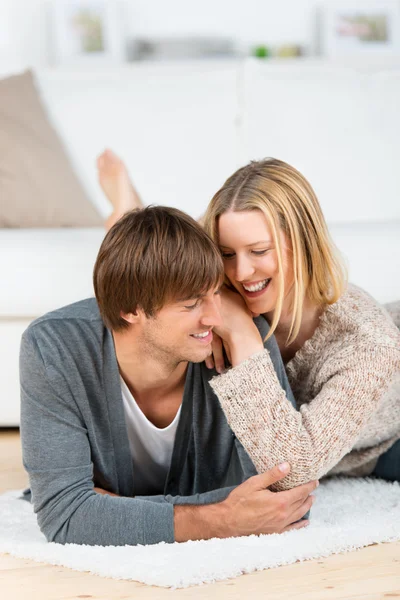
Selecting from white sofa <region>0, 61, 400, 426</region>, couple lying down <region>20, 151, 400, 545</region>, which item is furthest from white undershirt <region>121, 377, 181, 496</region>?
white sofa <region>0, 61, 400, 426</region>

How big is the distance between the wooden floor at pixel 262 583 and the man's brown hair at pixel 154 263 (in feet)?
1.60

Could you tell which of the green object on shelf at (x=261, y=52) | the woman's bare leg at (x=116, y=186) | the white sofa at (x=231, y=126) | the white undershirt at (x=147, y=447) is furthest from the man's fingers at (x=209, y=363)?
the green object on shelf at (x=261, y=52)

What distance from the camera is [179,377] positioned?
68.8 inches

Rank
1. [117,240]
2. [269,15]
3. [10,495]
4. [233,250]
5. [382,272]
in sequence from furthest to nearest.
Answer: [269,15] → [382,272] → [10,495] → [233,250] → [117,240]

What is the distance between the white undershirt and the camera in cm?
171

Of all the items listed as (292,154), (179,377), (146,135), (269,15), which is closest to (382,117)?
(292,154)

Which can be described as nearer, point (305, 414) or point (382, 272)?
point (305, 414)

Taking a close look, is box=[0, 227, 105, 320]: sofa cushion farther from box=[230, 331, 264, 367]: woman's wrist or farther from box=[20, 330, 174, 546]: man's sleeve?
box=[230, 331, 264, 367]: woman's wrist

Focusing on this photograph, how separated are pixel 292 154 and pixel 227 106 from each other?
0.32 meters

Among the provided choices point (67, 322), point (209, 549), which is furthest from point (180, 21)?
point (209, 549)

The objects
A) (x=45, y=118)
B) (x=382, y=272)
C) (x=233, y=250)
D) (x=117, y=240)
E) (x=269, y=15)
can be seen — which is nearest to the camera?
(x=117, y=240)

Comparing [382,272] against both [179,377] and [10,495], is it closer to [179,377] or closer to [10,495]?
[179,377]

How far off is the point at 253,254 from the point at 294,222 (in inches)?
4.2

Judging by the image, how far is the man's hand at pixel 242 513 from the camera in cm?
156
